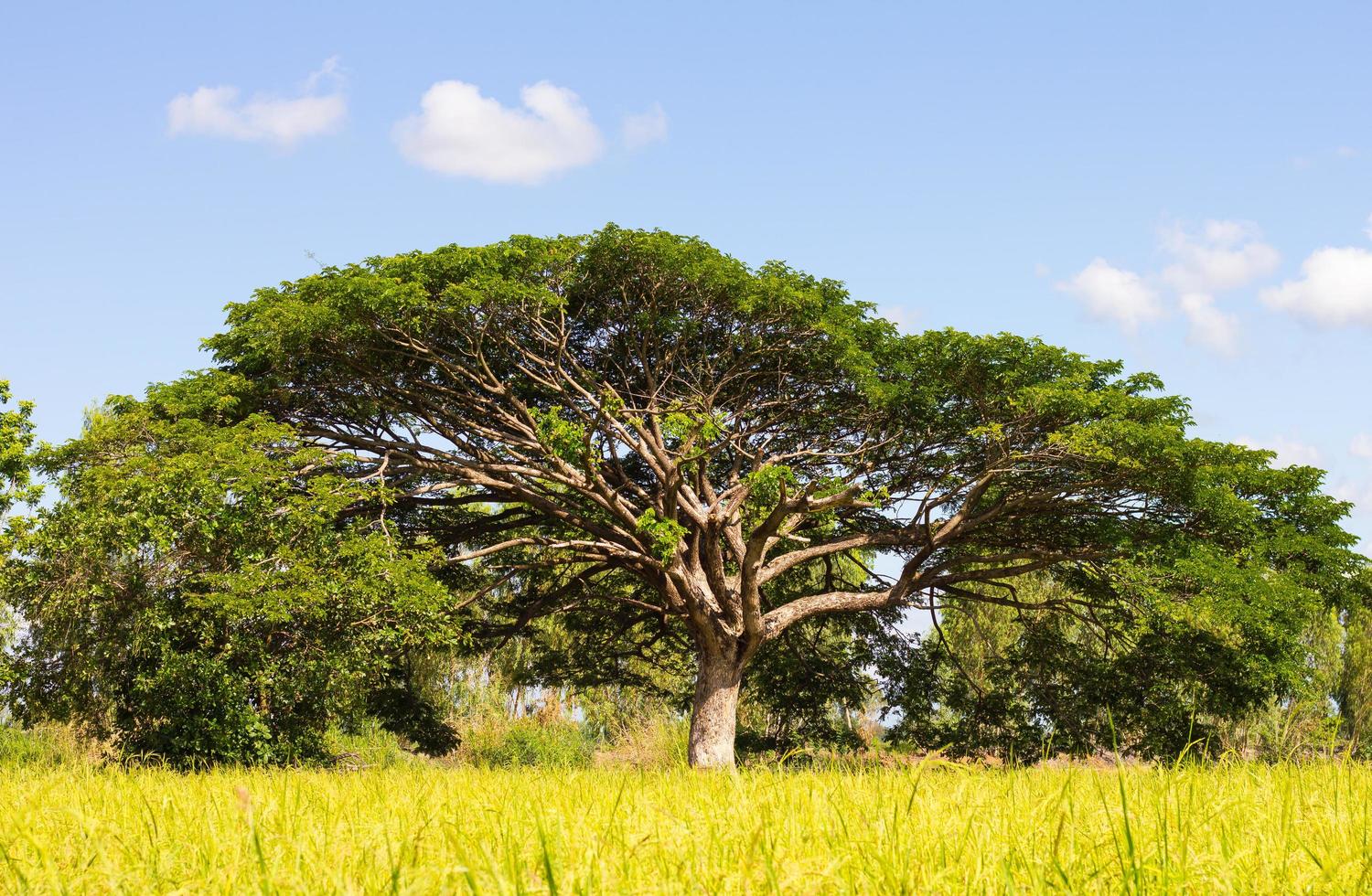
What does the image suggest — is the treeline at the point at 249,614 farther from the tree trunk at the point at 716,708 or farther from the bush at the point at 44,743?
the tree trunk at the point at 716,708

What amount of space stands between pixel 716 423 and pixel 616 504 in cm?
216

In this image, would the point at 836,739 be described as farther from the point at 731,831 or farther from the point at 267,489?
the point at 731,831

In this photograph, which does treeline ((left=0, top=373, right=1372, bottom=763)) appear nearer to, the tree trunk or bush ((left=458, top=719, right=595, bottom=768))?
the tree trunk

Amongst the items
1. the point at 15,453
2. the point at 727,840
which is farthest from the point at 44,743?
the point at 727,840

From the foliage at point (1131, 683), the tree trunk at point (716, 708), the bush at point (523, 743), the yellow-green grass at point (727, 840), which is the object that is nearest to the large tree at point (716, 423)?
the tree trunk at point (716, 708)

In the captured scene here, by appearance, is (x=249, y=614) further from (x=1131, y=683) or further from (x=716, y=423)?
(x=1131, y=683)

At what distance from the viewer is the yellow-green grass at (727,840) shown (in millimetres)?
2830

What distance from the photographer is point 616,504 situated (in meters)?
17.6

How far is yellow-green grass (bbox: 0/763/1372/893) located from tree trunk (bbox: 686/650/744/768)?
1413cm

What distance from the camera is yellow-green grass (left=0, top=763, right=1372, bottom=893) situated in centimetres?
283

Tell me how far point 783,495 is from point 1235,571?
6.80m

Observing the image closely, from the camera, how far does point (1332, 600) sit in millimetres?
16656

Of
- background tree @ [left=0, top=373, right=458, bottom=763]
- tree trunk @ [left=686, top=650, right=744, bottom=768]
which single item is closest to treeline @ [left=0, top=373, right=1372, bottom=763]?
background tree @ [left=0, top=373, right=458, bottom=763]

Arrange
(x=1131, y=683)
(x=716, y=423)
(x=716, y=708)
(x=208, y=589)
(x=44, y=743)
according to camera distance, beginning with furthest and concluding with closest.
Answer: (x=44, y=743) → (x=1131, y=683) → (x=716, y=708) → (x=716, y=423) → (x=208, y=589)
